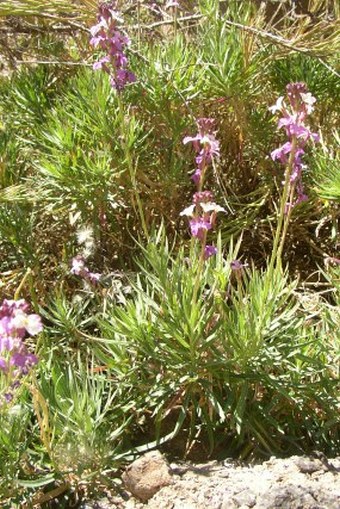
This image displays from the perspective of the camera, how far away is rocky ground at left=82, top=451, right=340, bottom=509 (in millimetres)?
1944

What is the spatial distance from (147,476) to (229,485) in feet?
0.78

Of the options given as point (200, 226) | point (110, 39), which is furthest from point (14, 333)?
point (110, 39)

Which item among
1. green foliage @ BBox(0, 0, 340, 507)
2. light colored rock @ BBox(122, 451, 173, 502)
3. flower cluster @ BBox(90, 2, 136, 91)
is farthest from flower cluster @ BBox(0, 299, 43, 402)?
flower cluster @ BBox(90, 2, 136, 91)

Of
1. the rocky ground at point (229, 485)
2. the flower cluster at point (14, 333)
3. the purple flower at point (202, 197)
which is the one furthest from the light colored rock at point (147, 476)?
the purple flower at point (202, 197)

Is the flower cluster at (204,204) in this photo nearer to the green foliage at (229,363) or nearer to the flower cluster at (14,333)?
the green foliage at (229,363)

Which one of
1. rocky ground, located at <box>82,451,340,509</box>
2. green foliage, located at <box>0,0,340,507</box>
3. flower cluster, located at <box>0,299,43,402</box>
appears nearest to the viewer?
flower cluster, located at <box>0,299,43,402</box>

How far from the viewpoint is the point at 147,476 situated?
85.1 inches

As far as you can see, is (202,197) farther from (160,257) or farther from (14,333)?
(14,333)

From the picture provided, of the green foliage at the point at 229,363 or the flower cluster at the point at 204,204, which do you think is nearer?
the flower cluster at the point at 204,204

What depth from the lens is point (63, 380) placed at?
2.25 m

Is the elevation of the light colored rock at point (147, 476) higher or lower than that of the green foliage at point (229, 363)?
lower

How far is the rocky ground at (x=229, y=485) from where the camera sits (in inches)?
76.5

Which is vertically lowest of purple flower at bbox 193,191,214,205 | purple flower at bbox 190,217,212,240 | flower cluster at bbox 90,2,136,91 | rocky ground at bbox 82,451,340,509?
rocky ground at bbox 82,451,340,509

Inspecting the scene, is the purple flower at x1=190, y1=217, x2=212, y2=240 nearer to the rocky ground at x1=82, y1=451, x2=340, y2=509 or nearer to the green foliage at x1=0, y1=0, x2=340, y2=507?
the green foliage at x1=0, y1=0, x2=340, y2=507
